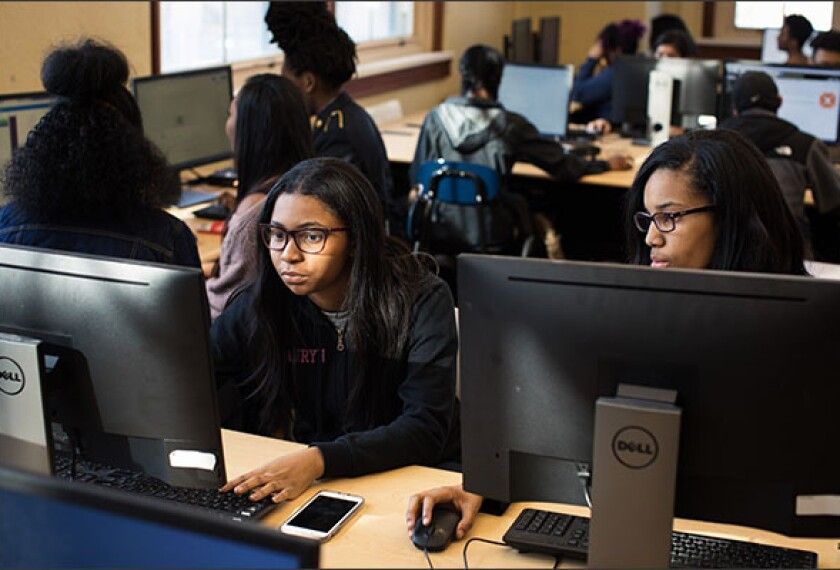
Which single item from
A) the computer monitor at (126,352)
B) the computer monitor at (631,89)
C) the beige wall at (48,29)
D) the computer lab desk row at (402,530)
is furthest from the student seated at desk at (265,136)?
the computer monitor at (631,89)

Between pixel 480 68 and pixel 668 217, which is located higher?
pixel 480 68

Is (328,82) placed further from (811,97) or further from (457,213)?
(811,97)

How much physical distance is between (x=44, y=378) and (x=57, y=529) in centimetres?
65

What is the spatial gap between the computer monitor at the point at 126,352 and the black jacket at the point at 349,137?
2198mm

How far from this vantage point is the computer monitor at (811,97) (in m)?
5.28

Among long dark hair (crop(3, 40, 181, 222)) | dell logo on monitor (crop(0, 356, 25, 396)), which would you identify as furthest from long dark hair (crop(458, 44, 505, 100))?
dell logo on monitor (crop(0, 356, 25, 396))

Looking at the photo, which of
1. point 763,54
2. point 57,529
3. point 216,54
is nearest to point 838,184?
point 216,54

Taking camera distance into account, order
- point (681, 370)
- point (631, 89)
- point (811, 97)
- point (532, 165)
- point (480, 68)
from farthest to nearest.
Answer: point (631, 89) < point (811, 97) < point (532, 165) < point (480, 68) < point (681, 370)

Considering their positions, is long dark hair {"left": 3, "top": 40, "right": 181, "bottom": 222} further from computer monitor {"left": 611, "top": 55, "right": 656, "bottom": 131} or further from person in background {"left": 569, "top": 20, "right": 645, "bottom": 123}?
person in background {"left": 569, "top": 20, "right": 645, "bottom": 123}

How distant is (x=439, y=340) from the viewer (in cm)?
226

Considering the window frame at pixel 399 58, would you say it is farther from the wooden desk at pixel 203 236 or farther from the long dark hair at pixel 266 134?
the long dark hair at pixel 266 134

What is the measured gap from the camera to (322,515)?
1.93 metres

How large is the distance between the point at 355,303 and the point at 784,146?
271 cm

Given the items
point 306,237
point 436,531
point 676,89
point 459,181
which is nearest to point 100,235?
point 306,237
